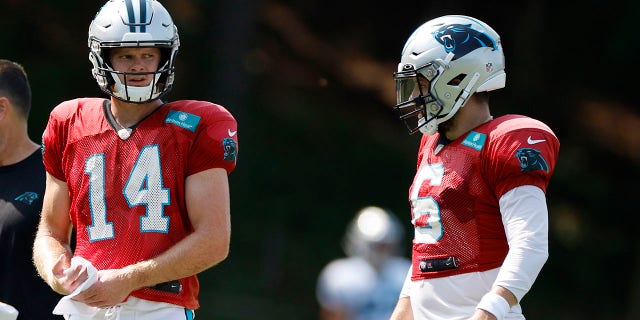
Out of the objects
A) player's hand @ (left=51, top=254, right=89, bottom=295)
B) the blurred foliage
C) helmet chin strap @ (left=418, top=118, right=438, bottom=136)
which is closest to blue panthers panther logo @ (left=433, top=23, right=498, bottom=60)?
helmet chin strap @ (left=418, top=118, right=438, bottom=136)

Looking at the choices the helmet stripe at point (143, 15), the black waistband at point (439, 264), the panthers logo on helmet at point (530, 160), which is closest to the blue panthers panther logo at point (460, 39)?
the panthers logo on helmet at point (530, 160)

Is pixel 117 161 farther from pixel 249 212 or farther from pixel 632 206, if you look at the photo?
pixel 632 206

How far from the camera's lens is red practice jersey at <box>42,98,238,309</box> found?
440 centimetres

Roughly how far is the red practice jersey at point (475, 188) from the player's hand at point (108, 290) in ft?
4.07

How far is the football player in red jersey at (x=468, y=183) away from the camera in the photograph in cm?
409

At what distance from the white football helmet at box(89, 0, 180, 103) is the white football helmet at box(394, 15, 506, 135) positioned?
100cm

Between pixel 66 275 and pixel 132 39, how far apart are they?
1004mm

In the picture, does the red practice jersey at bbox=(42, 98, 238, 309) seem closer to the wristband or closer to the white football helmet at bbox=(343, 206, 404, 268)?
the wristband

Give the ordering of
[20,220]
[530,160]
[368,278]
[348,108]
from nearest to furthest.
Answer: [530,160]
[20,220]
[368,278]
[348,108]

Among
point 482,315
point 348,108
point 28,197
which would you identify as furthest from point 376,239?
point 348,108

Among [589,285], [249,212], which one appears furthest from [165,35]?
[589,285]

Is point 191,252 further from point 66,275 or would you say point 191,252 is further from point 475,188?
point 475,188

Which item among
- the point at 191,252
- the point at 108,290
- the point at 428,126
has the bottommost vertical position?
the point at 108,290

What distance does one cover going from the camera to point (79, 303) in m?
4.34
